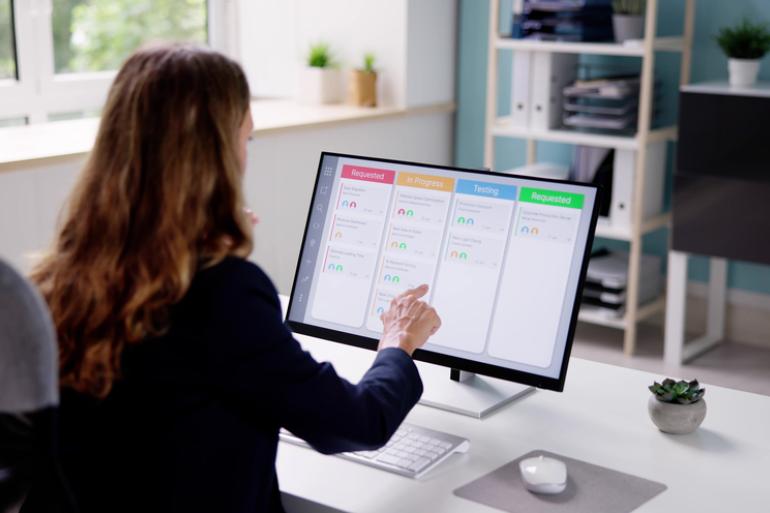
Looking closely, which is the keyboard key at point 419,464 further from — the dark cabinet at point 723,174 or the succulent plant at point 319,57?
the succulent plant at point 319,57

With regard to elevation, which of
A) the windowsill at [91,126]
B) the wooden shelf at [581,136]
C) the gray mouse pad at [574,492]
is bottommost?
the gray mouse pad at [574,492]

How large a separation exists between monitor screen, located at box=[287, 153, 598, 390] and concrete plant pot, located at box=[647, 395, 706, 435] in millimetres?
151

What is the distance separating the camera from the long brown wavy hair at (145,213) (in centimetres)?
125

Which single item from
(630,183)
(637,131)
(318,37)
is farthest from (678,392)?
(318,37)

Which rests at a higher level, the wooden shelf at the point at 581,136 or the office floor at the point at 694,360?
the wooden shelf at the point at 581,136

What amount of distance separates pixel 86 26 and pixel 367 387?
3.00 meters

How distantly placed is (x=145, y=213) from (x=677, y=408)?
0.84 metres

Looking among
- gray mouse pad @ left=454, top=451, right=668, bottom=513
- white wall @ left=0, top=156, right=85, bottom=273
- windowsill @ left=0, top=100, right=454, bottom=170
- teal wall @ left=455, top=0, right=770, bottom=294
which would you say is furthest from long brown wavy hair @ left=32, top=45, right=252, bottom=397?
teal wall @ left=455, top=0, right=770, bottom=294

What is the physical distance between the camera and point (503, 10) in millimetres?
4355

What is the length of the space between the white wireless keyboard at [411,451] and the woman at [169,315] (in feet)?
0.63

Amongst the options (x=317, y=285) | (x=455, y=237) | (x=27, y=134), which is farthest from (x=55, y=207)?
(x=455, y=237)

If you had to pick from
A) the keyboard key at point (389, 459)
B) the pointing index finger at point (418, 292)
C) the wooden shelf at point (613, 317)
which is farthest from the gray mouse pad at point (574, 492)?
the wooden shelf at point (613, 317)

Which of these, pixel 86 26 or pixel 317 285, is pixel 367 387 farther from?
pixel 86 26

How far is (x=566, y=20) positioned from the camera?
12.5 ft
